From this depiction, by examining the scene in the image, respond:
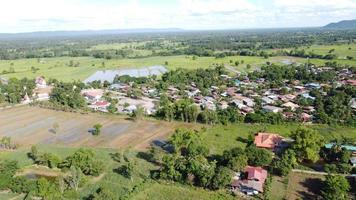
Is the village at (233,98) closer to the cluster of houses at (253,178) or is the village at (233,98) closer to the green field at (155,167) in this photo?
the cluster of houses at (253,178)

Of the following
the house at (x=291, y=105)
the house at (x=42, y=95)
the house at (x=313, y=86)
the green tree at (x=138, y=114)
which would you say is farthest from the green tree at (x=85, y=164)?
the house at (x=313, y=86)

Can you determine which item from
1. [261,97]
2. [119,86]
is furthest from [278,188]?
[119,86]

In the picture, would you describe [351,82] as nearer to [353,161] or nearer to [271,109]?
[271,109]

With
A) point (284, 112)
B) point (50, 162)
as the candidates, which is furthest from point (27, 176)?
point (284, 112)

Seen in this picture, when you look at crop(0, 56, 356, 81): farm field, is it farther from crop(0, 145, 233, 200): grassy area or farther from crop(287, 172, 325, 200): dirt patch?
crop(287, 172, 325, 200): dirt patch

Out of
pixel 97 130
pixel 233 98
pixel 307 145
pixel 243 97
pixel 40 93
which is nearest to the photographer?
pixel 307 145

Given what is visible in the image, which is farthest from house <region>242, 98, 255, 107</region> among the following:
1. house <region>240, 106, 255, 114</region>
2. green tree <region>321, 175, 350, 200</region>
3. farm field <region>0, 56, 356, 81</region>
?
farm field <region>0, 56, 356, 81</region>
